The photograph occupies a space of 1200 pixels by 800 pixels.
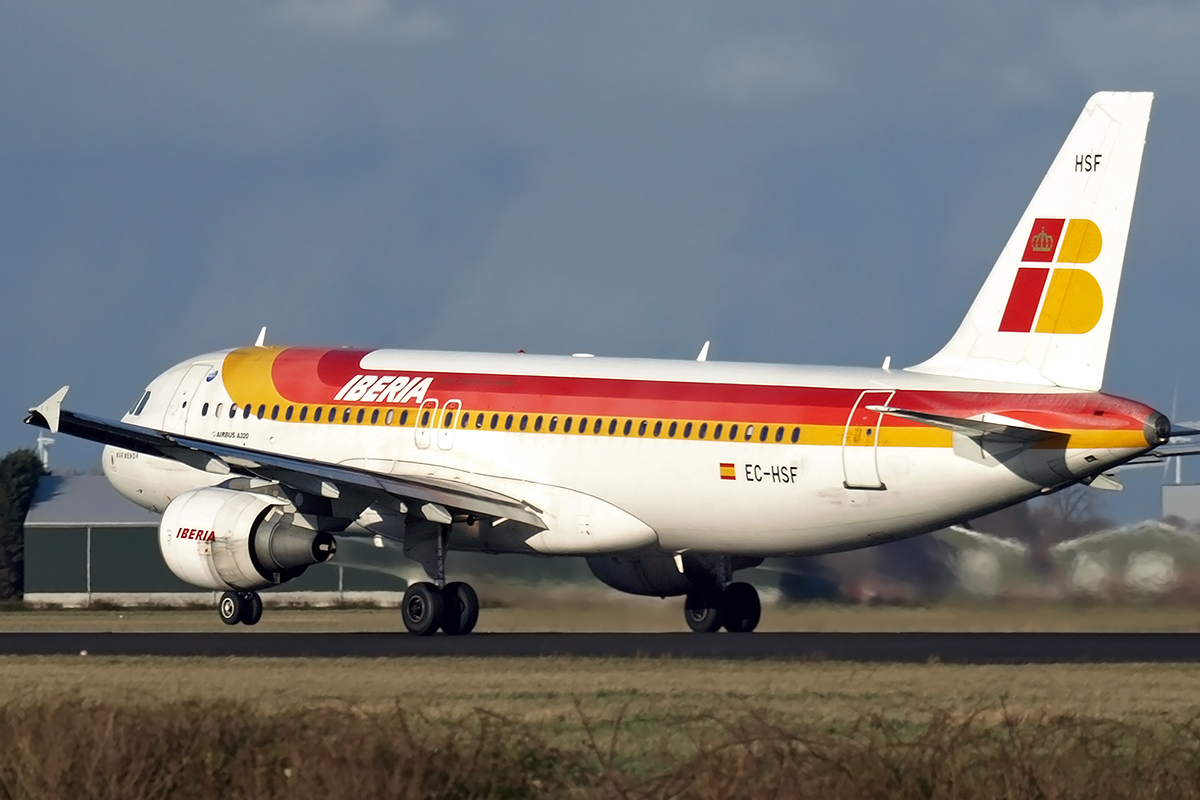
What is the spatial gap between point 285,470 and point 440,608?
145 inches

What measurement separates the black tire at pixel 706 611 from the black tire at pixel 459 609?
15.9 ft

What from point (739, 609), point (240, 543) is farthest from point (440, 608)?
point (739, 609)

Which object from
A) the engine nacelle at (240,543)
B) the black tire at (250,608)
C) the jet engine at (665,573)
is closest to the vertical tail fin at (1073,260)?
the jet engine at (665,573)

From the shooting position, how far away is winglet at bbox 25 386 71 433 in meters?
32.8

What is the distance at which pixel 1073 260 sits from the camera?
31.9 meters

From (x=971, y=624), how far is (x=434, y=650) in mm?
11280

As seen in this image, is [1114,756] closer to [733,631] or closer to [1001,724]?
[1001,724]

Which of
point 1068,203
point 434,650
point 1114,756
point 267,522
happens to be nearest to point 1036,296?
point 1068,203

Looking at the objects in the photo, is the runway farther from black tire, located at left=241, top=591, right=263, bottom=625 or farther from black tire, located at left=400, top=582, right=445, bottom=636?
black tire, located at left=241, top=591, right=263, bottom=625

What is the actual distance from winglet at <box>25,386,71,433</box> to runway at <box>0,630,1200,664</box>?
3.55 meters

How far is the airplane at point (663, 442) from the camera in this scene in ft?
104

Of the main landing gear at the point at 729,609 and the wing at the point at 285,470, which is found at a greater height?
the wing at the point at 285,470

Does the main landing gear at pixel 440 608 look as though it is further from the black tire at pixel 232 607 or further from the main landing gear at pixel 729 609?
the main landing gear at pixel 729 609

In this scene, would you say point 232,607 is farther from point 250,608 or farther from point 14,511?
point 14,511
